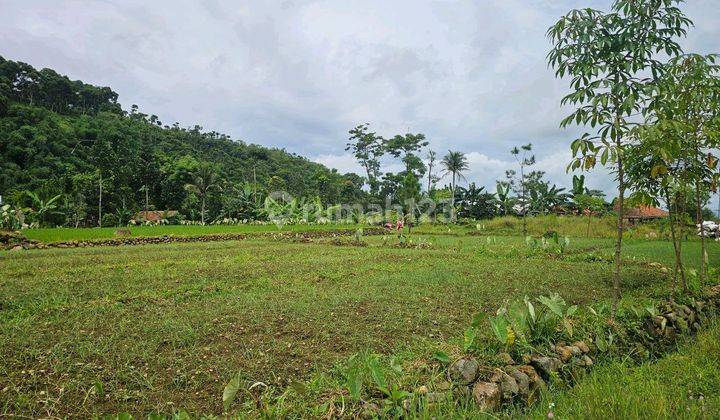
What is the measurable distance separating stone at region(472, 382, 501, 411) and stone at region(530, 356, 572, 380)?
61 cm

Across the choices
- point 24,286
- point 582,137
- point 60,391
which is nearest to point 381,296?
point 582,137

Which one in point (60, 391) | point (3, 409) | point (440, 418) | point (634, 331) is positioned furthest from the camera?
point (634, 331)

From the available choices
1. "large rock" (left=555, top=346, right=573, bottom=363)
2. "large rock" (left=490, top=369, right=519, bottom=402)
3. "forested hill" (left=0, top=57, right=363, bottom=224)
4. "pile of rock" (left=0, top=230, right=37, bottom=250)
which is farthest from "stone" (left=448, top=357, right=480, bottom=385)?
"forested hill" (left=0, top=57, right=363, bottom=224)

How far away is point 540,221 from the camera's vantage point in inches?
1103

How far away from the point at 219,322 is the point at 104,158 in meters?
36.5

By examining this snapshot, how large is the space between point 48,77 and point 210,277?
6014cm

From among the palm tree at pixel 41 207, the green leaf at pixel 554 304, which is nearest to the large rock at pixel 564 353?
the green leaf at pixel 554 304

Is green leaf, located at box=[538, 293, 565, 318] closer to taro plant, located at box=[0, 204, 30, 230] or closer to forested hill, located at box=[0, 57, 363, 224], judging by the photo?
taro plant, located at box=[0, 204, 30, 230]

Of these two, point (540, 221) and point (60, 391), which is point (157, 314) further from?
point (540, 221)

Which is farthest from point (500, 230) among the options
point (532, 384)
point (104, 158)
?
point (104, 158)

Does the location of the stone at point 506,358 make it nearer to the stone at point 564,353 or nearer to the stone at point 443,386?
the stone at point 564,353

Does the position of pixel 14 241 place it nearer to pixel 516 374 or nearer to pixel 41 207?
pixel 41 207

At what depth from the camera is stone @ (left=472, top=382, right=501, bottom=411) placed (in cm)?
268

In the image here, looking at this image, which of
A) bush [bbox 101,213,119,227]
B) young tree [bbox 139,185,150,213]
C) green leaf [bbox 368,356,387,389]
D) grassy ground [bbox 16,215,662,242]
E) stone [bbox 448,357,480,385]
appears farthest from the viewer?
young tree [bbox 139,185,150,213]
